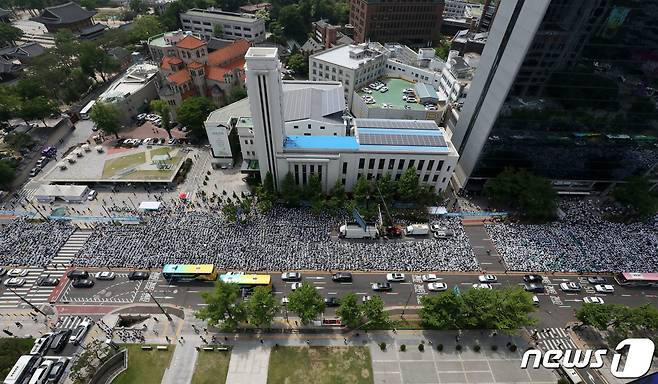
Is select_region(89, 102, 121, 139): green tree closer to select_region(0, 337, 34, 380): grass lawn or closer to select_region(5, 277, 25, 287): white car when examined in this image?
select_region(5, 277, 25, 287): white car

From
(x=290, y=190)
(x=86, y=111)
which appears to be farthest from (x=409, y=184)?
(x=86, y=111)

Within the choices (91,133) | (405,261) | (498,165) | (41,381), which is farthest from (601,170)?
(91,133)

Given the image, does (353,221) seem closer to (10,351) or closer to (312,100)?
(312,100)

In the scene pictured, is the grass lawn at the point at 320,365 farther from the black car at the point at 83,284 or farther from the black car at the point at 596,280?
the black car at the point at 596,280

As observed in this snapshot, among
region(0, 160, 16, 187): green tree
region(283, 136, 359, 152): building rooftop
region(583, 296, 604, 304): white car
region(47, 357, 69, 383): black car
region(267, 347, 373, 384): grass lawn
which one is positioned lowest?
region(267, 347, 373, 384): grass lawn

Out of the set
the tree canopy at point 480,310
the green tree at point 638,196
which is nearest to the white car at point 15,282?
the tree canopy at point 480,310

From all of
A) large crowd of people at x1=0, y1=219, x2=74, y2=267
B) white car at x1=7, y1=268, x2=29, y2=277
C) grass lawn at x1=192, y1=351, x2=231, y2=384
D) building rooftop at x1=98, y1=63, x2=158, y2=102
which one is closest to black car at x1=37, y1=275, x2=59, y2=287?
white car at x1=7, y1=268, x2=29, y2=277
